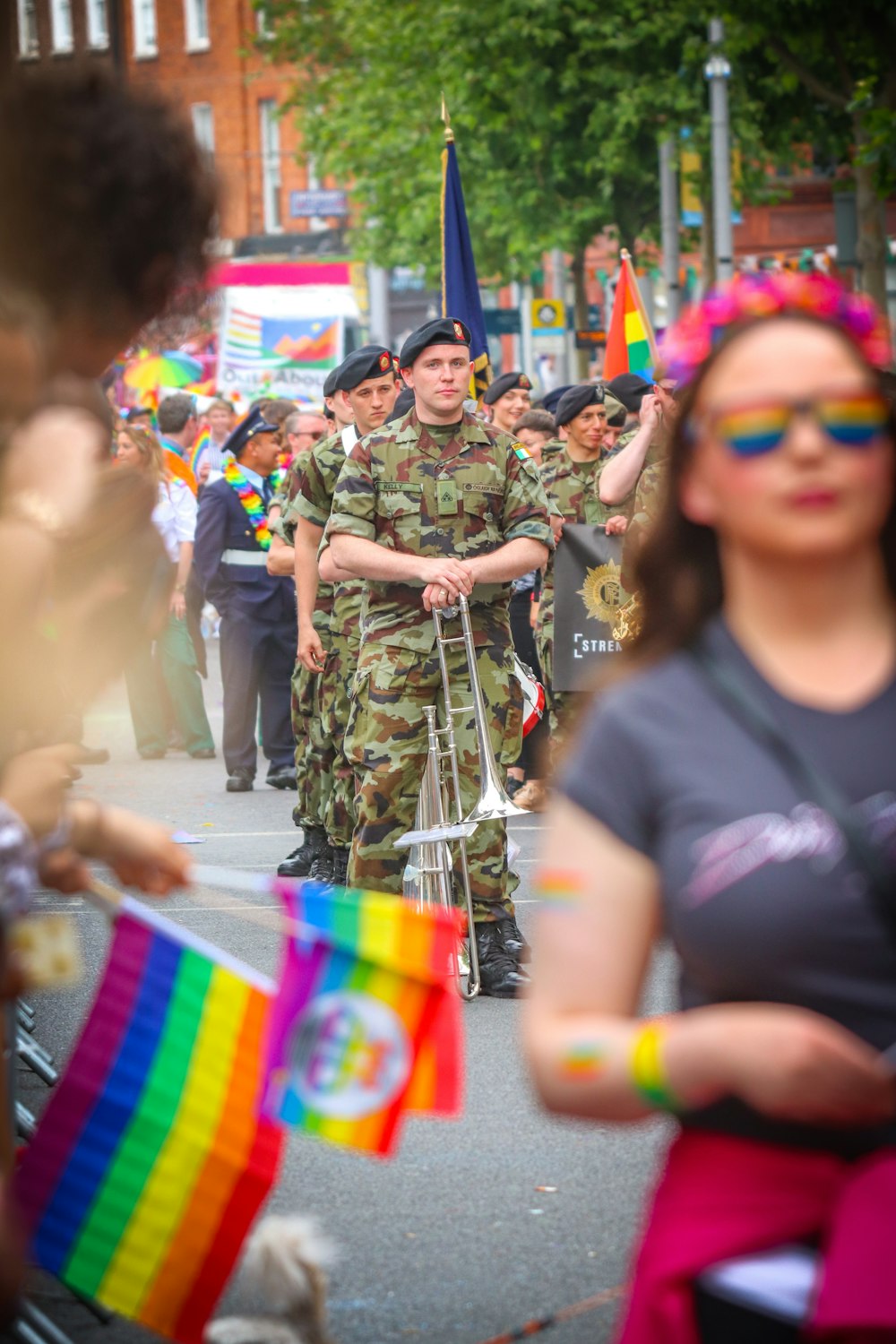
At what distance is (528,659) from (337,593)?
117 inches

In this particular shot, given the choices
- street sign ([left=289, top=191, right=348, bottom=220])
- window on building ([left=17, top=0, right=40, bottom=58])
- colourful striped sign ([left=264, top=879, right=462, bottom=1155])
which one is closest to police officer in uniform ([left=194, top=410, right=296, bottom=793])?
window on building ([left=17, top=0, right=40, bottom=58])

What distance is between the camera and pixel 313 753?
31.5 ft

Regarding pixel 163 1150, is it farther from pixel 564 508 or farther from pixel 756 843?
pixel 564 508

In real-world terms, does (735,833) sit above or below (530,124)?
below

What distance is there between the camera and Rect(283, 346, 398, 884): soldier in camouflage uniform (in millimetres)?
8844

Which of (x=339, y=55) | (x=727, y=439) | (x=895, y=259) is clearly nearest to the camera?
(x=727, y=439)

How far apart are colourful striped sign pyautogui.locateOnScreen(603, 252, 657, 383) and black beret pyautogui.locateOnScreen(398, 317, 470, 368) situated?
6.07 m

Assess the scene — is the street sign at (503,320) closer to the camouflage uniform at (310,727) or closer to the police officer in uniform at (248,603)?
the police officer in uniform at (248,603)

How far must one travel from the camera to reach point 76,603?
288 cm

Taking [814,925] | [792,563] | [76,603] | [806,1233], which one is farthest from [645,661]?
[76,603]

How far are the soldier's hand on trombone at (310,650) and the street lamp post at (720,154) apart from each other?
15.5 metres

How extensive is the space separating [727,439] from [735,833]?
43cm

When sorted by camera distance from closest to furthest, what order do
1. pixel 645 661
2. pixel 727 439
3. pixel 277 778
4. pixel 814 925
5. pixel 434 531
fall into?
pixel 814 925 → pixel 727 439 → pixel 645 661 → pixel 434 531 → pixel 277 778

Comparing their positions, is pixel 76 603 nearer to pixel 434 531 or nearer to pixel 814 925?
pixel 814 925
